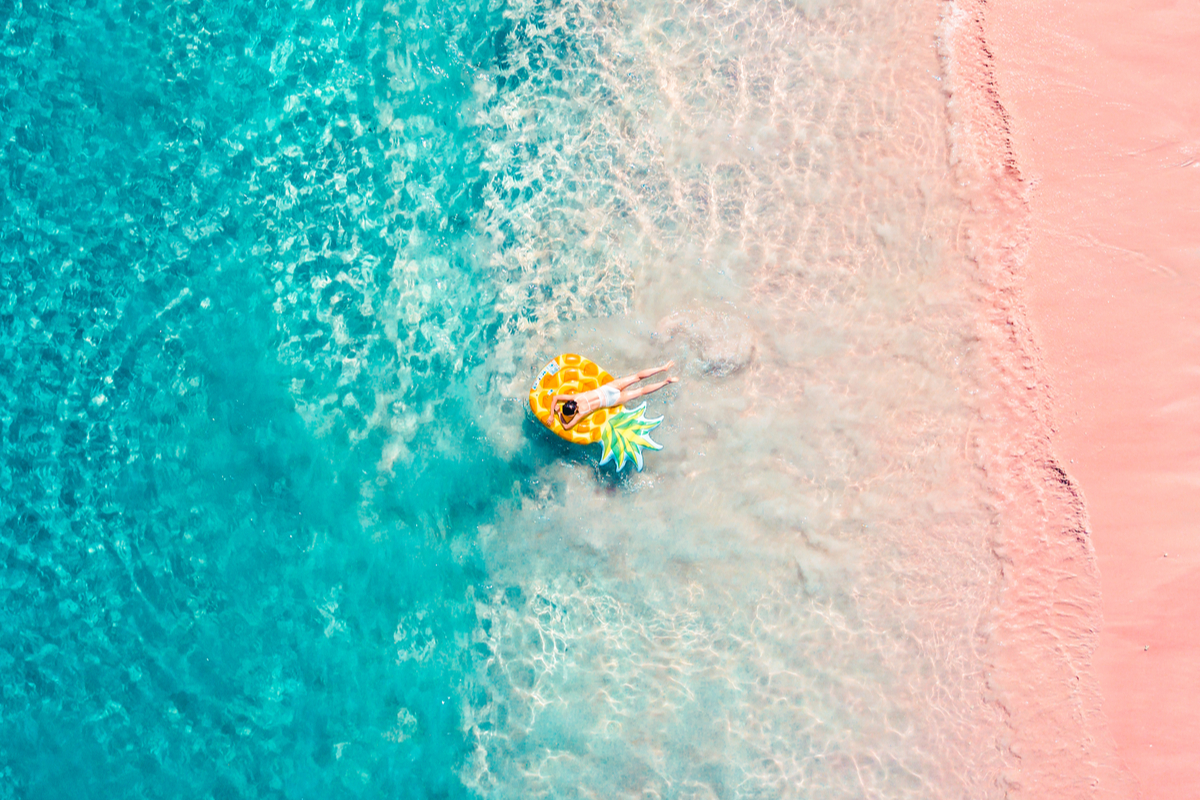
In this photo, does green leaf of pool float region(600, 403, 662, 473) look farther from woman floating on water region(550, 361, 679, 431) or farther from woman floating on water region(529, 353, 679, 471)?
woman floating on water region(550, 361, 679, 431)

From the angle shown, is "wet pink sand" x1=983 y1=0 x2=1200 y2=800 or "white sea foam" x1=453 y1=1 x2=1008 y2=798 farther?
"white sea foam" x1=453 y1=1 x2=1008 y2=798

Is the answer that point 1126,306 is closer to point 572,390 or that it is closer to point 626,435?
point 626,435

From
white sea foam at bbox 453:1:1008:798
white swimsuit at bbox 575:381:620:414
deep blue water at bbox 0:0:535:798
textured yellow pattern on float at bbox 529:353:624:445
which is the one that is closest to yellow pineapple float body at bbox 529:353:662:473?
textured yellow pattern on float at bbox 529:353:624:445

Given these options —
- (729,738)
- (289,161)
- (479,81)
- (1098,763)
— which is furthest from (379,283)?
(1098,763)

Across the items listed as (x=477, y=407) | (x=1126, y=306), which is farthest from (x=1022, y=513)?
(x=477, y=407)

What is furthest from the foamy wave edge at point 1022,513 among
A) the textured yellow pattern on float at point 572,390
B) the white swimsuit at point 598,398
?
the textured yellow pattern on float at point 572,390

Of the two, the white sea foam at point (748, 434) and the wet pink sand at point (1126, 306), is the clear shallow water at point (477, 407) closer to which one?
the white sea foam at point (748, 434)
